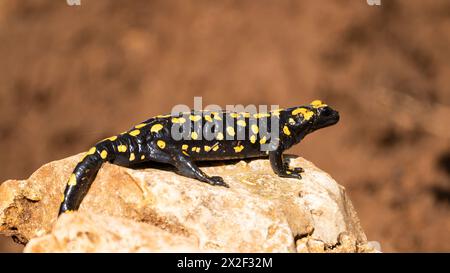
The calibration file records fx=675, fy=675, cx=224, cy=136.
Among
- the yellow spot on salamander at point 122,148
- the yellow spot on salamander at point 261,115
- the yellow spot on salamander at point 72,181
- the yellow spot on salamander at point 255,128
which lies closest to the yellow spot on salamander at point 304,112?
the yellow spot on salamander at point 261,115

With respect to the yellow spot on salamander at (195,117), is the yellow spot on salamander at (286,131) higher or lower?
lower

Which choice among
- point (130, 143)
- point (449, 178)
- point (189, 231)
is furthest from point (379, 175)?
point (189, 231)

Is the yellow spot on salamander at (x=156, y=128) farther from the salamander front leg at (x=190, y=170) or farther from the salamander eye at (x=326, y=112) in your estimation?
the salamander eye at (x=326, y=112)

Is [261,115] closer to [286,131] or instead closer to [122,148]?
[286,131]

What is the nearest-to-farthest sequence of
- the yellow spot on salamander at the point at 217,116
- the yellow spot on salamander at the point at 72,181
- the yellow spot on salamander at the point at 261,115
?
the yellow spot on salamander at the point at 72,181 < the yellow spot on salamander at the point at 217,116 < the yellow spot on salamander at the point at 261,115

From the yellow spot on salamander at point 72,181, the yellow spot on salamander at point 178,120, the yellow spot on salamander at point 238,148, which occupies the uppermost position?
the yellow spot on salamander at point 178,120

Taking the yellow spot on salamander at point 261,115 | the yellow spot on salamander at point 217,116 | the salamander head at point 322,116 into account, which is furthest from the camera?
the salamander head at point 322,116

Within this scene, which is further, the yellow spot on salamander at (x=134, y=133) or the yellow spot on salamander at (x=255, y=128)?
the yellow spot on salamander at (x=255, y=128)

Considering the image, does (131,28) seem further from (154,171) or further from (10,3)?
(154,171)
